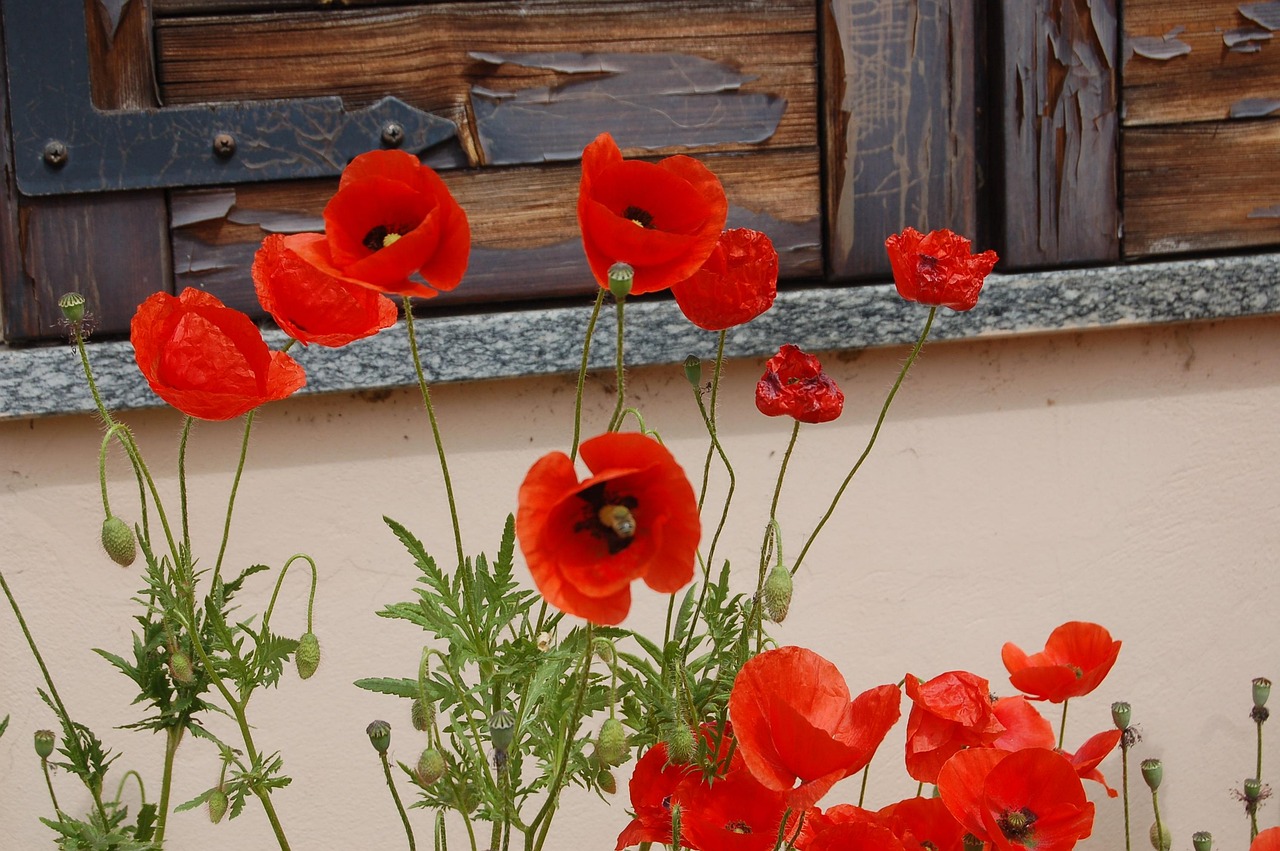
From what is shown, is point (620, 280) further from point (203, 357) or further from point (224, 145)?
point (224, 145)

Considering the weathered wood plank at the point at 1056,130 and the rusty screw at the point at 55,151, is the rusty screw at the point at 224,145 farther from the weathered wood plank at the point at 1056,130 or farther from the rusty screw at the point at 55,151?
the weathered wood plank at the point at 1056,130

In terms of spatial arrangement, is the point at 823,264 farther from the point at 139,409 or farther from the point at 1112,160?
the point at 139,409

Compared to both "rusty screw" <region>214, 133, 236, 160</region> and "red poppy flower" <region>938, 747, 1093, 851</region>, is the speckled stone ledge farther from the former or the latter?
"red poppy flower" <region>938, 747, 1093, 851</region>

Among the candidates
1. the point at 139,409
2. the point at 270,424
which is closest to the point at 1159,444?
the point at 270,424

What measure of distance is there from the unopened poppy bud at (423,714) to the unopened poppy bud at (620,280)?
0.35 metres

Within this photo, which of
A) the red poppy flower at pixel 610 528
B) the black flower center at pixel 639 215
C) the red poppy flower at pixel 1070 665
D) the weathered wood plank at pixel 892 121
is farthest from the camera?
the weathered wood plank at pixel 892 121

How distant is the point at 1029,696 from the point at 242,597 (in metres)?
1.22

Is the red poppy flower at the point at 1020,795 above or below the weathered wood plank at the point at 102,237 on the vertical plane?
below

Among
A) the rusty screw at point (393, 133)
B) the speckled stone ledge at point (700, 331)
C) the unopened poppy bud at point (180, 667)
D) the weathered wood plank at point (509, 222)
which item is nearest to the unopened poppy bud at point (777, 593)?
the unopened poppy bud at point (180, 667)

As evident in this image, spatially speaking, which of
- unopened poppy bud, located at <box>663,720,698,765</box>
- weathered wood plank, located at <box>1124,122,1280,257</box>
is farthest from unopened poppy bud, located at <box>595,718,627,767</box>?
weathered wood plank, located at <box>1124,122,1280,257</box>

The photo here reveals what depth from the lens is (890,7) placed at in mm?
1934

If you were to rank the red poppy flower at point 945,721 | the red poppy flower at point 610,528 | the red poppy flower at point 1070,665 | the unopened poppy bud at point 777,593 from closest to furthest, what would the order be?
the red poppy flower at point 610,528, the unopened poppy bud at point 777,593, the red poppy flower at point 945,721, the red poppy flower at point 1070,665

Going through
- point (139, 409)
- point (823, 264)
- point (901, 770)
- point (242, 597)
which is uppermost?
point (823, 264)

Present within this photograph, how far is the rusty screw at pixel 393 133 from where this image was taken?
1.84 metres
